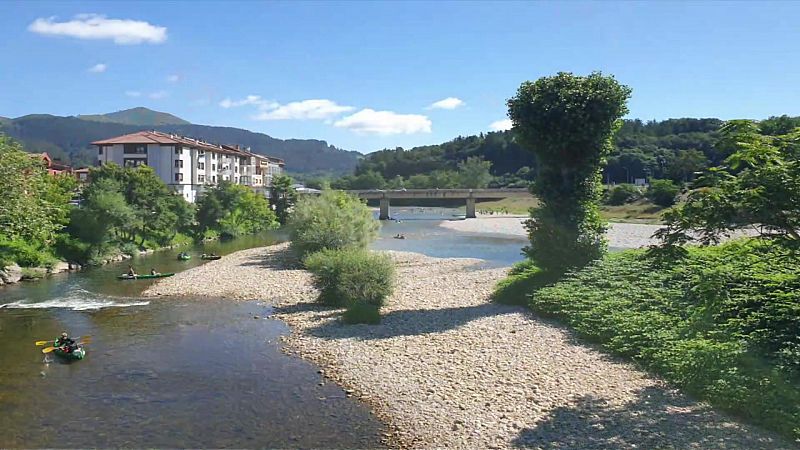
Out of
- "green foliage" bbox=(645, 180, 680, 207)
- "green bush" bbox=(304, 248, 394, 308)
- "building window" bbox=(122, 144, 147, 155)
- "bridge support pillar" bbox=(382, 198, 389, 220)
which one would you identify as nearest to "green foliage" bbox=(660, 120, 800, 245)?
"green bush" bbox=(304, 248, 394, 308)

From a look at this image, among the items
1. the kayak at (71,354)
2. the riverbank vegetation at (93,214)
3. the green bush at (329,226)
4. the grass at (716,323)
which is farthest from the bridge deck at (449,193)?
the kayak at (71,354)

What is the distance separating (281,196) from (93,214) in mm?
50331

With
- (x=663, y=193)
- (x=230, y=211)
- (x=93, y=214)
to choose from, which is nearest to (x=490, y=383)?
(x=93, y=214)

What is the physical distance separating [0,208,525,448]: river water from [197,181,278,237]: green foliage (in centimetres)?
4116

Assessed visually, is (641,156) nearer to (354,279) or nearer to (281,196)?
(281,196)

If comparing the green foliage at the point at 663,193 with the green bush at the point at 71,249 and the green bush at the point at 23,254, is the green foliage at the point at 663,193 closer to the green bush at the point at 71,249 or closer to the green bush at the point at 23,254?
the green bush at the point at 71,249

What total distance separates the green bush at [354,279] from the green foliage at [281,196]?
2654 inches

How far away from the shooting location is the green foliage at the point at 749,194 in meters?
11.0

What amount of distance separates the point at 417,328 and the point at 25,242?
32197 millimetres

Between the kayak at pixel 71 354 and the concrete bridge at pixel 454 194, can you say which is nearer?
the kayak at pixel 71 354

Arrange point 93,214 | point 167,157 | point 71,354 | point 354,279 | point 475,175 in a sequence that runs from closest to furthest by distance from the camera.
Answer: point 71,354, point 354,279, point 93,214, point 167,157, point 475,175

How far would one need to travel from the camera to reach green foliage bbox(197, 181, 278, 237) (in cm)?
7250

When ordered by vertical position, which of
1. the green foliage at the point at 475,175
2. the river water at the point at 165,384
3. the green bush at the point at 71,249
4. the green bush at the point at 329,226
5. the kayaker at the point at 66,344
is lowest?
the river water at the point at 165,384

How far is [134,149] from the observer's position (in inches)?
3593
